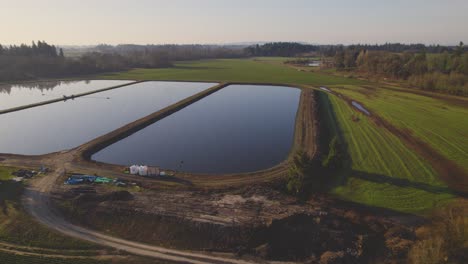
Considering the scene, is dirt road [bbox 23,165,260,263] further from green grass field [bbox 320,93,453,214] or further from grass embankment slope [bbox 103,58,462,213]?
grass embankment slope [bbox 103,58,462,213]

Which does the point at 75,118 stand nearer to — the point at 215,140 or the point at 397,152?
the point at 215,140

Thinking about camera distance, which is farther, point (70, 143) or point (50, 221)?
point (70, 143)

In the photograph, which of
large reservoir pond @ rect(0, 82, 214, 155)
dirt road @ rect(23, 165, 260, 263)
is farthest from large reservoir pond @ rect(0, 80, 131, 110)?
dirt road @ rect(23, 165, 260, 263)

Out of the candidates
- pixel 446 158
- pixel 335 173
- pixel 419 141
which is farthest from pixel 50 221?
pixel 419 141

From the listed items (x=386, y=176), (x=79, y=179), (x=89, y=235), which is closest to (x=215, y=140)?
(x=79, y=179)

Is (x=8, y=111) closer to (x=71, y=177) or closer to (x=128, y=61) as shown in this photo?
(x=71, y=177)
